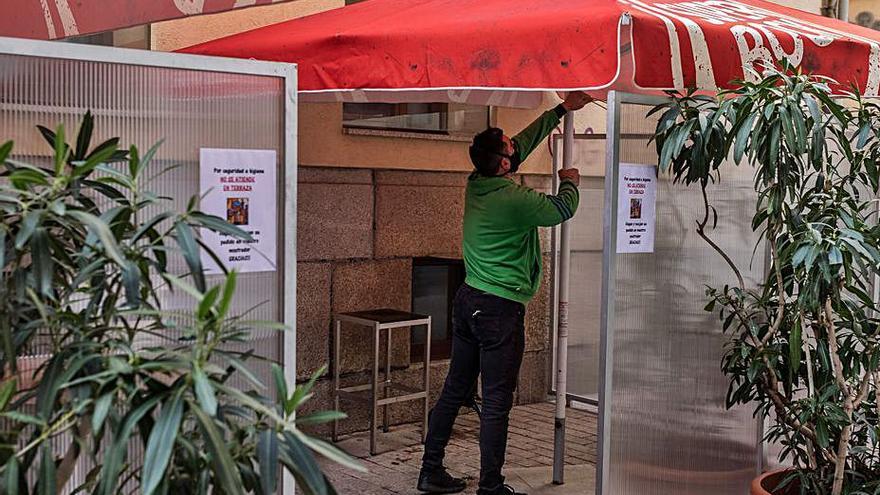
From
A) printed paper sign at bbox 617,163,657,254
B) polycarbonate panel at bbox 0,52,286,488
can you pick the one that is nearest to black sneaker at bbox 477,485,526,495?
printed paper sign at bbox 617,163,657,254

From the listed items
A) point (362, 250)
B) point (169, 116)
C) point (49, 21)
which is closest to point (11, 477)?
point (169, 116)

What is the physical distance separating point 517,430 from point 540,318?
3.41ft

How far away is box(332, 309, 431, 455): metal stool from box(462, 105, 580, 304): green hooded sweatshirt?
115cm

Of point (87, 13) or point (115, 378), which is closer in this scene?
point (115, 378)

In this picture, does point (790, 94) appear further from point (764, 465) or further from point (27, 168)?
point (27, 168)

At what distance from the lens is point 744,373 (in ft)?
16.3

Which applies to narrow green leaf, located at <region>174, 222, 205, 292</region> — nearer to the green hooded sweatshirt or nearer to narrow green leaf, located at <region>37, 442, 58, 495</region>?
narrow green leaf, located at <region>37, 442, 58, 495</region>

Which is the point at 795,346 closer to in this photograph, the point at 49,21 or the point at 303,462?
the point at 303,462

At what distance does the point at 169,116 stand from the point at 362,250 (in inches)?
138

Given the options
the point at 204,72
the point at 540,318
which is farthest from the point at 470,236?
the point at 540,318

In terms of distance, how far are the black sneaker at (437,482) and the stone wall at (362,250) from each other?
47.7 inches

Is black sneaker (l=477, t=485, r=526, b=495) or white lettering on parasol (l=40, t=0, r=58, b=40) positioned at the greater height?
white lettering on parasol (l=40, t=0, r=58, b=40)

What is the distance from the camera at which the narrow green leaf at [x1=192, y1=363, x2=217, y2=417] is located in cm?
215

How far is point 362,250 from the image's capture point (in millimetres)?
6898
